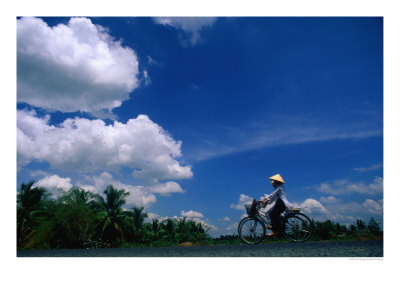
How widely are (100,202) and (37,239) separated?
240 inches

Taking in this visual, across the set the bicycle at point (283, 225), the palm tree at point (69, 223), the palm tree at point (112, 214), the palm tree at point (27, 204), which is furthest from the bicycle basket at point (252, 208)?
the palm tree at point (27, 204)

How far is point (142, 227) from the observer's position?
78.2ft

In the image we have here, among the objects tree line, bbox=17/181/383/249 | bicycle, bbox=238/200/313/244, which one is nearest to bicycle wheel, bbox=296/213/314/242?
bicycle, bbox=238/200/313/244

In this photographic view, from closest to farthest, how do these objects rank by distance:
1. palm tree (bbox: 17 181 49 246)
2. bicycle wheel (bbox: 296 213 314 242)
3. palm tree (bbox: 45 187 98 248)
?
bicycle wheel (bbox: 296 213 314 242)
palm tree (bbox: 45 187 98 248)
palm tree (bbox: 17 181 49 246)

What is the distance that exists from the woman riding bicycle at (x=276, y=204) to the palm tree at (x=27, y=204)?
75.2ft

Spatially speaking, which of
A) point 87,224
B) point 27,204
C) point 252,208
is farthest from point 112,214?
point 252,208

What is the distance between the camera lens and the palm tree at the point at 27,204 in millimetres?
21534

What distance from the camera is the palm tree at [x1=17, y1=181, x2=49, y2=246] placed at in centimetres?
2153

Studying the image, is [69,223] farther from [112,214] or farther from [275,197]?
[275,197]

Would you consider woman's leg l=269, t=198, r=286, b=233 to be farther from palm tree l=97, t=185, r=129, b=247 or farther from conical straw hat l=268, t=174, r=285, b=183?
palm tree l=97, t=185, r=129, b=247

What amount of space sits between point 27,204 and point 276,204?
2597cm

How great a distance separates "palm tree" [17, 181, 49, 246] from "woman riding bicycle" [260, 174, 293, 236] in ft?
75.2

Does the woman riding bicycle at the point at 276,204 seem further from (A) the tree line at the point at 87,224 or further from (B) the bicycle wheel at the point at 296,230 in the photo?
(A) the tree line at the point at 87,224
